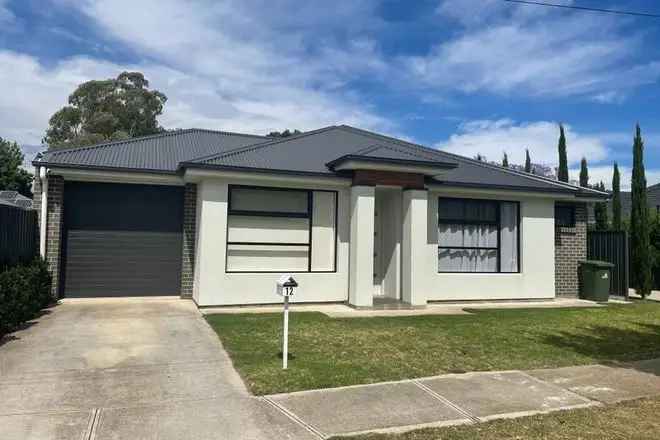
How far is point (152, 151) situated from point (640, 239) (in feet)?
51.5

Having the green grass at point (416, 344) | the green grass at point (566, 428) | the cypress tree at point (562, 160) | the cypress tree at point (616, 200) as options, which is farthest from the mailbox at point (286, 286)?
the cypress tree at point (562, 160)

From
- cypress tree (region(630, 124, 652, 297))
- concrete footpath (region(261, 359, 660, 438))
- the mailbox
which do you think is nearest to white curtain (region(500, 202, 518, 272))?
cypress tree (region(630, 124, 652, 297))

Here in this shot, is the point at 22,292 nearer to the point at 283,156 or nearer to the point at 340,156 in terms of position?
the point at 283,156

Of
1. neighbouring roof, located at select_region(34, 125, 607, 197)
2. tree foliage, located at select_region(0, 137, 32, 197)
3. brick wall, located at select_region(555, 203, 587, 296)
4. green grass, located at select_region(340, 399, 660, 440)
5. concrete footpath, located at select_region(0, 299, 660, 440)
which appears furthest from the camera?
tree foliage, located at select_region(0, 137, 32, 197)

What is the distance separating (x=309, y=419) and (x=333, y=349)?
8.46ft

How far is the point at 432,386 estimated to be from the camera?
5688mm

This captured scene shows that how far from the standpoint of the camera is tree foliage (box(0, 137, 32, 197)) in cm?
3934

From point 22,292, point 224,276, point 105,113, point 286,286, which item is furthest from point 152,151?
point 105,113

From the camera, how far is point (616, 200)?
24625mm

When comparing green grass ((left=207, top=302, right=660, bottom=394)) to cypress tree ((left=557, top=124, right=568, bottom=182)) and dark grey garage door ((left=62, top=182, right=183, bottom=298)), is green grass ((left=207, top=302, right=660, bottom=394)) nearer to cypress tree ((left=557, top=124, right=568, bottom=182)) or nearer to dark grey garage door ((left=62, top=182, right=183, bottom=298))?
dark grey garage door ((left=62, top=182, right=183, bottom=298))

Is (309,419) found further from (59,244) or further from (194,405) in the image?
(59,244)

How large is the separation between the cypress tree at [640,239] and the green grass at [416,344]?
18.1 ft

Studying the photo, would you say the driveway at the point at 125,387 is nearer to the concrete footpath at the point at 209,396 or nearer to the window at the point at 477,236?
the concrete footpath at the point at 209,396

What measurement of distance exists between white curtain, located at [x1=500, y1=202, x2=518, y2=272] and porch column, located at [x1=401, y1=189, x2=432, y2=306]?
2.91m
